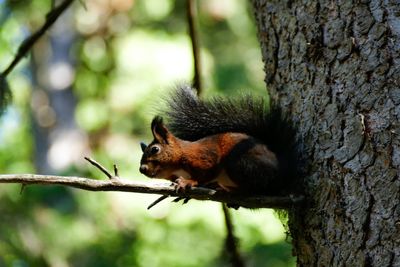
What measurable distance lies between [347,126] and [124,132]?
319 inches

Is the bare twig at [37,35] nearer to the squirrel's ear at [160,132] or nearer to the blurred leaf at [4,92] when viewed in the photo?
the blurred leaf at [4,92]

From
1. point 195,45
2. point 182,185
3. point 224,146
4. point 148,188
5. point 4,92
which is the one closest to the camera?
point 148,188

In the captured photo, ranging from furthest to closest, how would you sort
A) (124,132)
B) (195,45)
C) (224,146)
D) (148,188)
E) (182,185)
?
(124,132) → (195,45) → (224,146) → (182,185) → (148,188)

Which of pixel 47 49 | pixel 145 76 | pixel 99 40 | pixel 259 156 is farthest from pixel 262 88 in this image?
pixel 259 156

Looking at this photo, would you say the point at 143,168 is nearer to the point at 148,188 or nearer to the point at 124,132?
the point at 148,188

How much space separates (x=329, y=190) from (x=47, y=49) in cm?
1003

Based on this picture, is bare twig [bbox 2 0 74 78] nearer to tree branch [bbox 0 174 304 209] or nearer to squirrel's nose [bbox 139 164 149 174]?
squirrel's nose [bbox 139 164 149 174]

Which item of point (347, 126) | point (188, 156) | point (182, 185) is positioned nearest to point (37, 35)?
point (188, 156)

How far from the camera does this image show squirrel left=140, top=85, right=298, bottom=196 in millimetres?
2143

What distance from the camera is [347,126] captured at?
2.03 metres

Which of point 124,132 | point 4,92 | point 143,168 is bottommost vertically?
point 124,132

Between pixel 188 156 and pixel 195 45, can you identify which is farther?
pixel 195 45

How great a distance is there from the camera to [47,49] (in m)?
11.5

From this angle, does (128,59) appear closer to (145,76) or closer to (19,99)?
(145,76)
